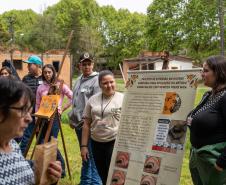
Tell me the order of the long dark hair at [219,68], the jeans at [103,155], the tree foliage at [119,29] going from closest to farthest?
1. the long dark hair at [219,68]
2. the jeans at [103,155]
3. the tree foliage at [119,29]

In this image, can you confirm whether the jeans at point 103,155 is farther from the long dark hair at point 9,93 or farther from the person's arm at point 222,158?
the long dark hair at point 9,93

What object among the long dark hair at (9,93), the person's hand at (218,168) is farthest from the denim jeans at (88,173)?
the long dark hair at (9,93)

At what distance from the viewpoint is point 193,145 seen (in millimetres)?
3551

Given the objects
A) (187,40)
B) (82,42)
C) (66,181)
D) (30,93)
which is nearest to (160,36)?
(187,40)

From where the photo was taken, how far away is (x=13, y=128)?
188 centimetres

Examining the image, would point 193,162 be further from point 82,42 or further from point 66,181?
point 82,42

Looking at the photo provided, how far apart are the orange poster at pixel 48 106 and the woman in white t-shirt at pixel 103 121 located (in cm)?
74

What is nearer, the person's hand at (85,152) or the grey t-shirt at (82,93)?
the person's hand at (85,152)

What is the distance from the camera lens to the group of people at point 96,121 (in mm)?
1881

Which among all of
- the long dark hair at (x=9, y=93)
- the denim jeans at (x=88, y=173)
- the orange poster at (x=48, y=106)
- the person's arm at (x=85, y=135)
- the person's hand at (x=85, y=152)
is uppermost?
the long dark hair at (x=9, y=93)

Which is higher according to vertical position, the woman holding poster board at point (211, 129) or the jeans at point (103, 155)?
the woman holding poster board at point (211, 129)

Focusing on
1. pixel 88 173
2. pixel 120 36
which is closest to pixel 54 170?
pixel 88 173

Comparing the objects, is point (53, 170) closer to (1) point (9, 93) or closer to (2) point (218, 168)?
(1) point (9, 93)

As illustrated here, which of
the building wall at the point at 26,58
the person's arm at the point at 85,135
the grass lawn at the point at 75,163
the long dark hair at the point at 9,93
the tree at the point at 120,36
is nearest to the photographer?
the long dark hair at the point at 9,93
